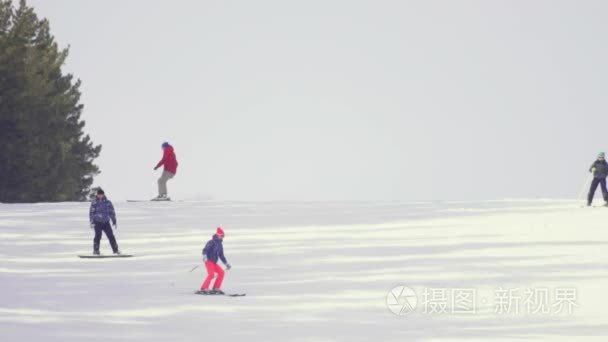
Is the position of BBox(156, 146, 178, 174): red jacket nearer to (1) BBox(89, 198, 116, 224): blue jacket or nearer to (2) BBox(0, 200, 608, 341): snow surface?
(2) BBox(0, 200, 608, 341): snow surface

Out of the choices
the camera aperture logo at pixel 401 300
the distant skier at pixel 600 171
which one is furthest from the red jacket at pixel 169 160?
the camera aperture logo at pixel 401 300

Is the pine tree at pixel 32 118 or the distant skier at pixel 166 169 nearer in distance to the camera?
the distant skier at pixel 166 169

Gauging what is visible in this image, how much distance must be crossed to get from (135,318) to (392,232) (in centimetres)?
1158

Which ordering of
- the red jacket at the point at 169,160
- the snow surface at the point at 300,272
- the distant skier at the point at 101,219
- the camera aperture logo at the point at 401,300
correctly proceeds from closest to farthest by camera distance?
the snow surface at the point at 300,272 < the camera aperture logo at the point at 401,300 < the distant skier at the point at 101,219 < the red jacket at the point at 169,160

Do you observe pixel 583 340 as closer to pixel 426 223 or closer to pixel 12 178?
pixel 426 223

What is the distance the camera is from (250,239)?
26.3 metres

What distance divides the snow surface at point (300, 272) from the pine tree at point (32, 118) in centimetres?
2547

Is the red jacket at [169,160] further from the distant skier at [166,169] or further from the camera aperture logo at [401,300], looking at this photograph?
the camera aperture logo at [401,300]

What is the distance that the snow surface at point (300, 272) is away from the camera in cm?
1595

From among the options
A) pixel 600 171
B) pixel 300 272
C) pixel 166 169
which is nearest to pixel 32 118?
pixel 166 169

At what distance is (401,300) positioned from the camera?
1806 centimetres

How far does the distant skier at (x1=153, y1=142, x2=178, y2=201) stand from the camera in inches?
1506

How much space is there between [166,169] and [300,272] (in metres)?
18.0

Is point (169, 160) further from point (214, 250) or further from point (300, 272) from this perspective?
point (214, 250)
